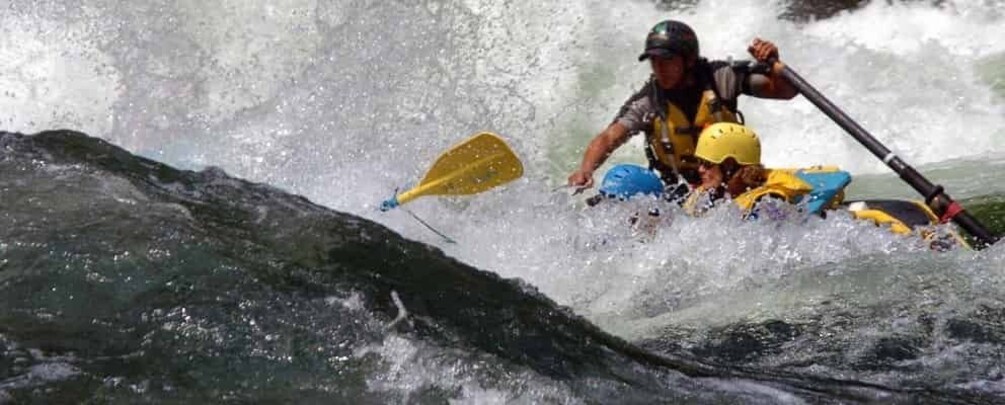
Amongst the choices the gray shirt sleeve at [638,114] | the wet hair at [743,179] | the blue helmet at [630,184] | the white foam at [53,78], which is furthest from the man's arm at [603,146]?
the white foam at [53,78]

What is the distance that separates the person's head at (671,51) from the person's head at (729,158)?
35 centimetres

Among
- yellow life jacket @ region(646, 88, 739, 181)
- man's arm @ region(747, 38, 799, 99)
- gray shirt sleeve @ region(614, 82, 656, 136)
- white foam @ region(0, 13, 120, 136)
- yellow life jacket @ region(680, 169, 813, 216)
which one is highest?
white foam @ region(0, 13, 120, 136)

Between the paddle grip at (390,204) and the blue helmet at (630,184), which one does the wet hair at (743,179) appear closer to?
the blue helmet at (630,184)

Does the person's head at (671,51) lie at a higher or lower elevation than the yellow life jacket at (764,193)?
higher

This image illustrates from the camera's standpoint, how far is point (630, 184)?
5465mm

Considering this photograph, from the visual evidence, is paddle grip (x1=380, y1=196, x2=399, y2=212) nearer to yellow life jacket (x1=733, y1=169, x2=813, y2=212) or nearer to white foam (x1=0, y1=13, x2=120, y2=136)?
yellow life jacket (x1=733, y1=169, x2=813, y2=212)

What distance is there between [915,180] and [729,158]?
29.0 inches

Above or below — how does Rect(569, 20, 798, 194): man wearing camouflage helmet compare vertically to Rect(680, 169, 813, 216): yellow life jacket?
above

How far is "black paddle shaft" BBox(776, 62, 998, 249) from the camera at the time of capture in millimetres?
5117

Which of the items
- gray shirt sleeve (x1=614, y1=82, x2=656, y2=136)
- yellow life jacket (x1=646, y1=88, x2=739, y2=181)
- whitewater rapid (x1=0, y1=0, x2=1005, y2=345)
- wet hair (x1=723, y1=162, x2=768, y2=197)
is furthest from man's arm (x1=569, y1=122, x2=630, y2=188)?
whitewater rapid (x1=0, y1=0, x2=1005, y2=345)

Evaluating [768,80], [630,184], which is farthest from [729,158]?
[768,80]

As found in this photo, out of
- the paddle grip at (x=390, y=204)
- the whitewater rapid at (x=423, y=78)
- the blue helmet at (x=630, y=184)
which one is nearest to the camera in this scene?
the blue helmet at (x=630, y=184)

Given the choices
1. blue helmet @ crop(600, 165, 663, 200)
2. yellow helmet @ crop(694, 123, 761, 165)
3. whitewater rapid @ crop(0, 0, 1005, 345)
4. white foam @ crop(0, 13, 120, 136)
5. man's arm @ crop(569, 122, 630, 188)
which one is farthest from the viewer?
white foam @ crop(0, 13, 120, 136)

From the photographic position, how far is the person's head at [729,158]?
17.3 feet
